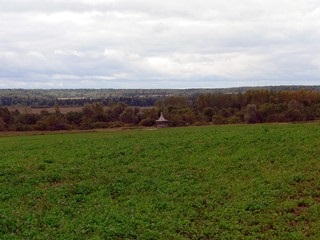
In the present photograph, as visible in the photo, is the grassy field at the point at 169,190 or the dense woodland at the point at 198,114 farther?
the dense woodland at the point at 198,114

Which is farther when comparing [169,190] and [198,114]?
[198,114]

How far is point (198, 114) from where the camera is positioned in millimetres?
65500

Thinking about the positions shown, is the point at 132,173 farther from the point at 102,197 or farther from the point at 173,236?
the point at 173,236

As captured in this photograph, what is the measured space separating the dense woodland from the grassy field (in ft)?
104

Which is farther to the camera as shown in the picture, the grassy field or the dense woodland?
the dense woodland

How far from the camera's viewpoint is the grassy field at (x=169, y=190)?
11461 mm

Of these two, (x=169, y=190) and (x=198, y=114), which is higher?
(x=169, y=190)

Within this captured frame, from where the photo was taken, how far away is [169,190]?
47.1 feet

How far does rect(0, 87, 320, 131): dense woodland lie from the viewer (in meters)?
54.3

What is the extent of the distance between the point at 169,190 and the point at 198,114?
51572 millimetres

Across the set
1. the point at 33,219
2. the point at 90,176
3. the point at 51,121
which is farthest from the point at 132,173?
the point at 51,121

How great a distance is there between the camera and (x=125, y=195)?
14227 mm

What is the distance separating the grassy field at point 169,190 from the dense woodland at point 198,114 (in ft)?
104

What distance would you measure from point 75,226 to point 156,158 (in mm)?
7345
